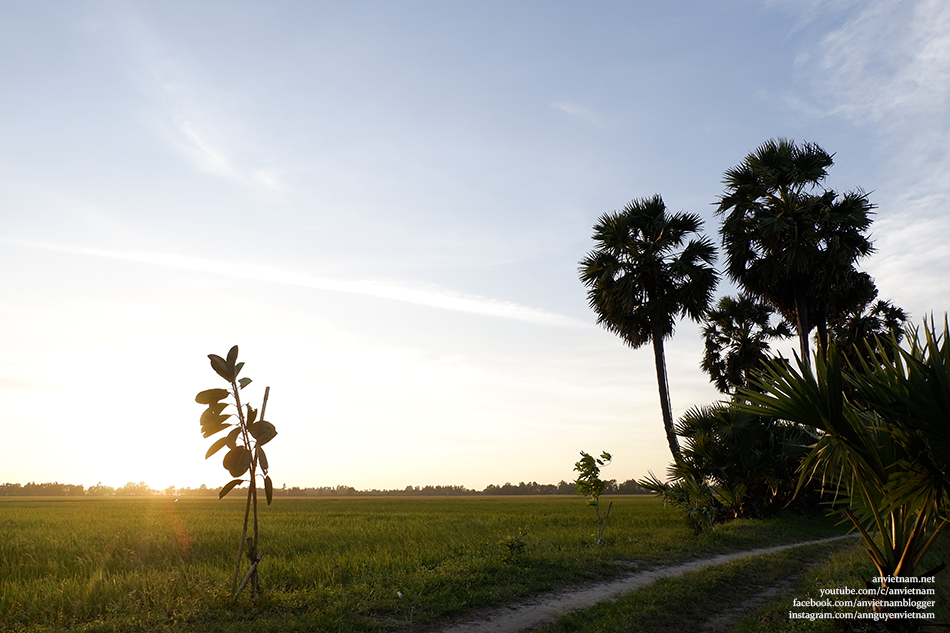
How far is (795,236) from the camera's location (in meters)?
23.4

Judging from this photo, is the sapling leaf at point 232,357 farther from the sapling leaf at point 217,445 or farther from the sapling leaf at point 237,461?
the sapling leaf at point 237,461

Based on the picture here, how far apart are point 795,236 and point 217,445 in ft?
75.9

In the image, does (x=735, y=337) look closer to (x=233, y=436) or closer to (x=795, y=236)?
(x=795, y=236)

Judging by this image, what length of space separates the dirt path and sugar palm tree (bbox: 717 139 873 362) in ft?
53.1

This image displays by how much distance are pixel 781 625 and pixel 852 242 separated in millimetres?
20292

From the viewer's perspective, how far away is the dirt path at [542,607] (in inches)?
299

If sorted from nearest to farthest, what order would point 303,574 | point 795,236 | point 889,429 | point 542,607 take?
point 889,429 → point 542,607 → point 303,574 → point 795,236

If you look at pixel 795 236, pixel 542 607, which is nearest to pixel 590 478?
pixel 542 607

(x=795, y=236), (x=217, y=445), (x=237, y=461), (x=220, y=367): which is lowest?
(x=237, y=461)

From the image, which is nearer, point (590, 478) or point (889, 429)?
point (889, 429)

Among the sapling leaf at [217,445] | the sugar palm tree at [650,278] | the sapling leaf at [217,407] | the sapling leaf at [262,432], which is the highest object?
the sugar palm tree at [650,278]

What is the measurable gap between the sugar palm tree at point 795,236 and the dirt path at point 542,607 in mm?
16176

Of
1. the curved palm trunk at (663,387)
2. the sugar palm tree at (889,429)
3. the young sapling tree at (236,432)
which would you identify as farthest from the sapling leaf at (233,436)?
the curved palm trunk at (663,387)

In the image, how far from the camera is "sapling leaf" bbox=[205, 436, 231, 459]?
766 cm
